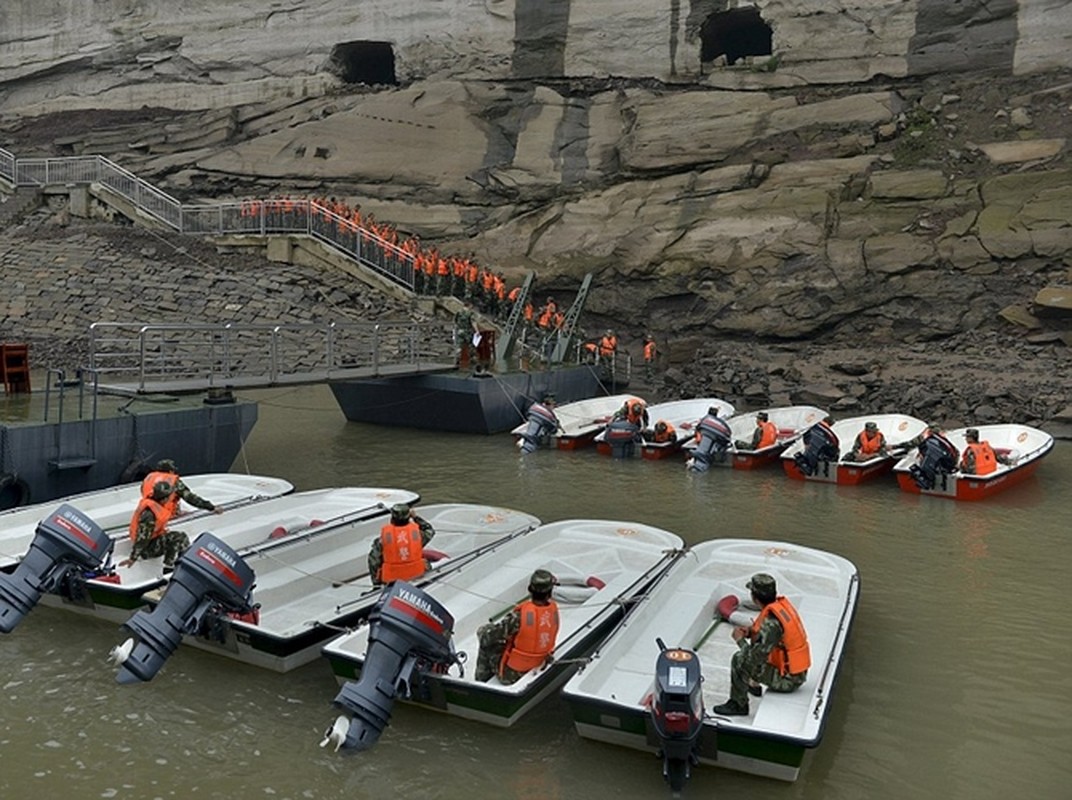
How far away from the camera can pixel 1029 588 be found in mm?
10438

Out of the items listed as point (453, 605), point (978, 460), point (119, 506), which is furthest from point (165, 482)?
→ point (978, 460)

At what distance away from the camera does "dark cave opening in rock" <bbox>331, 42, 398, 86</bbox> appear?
1455 inches

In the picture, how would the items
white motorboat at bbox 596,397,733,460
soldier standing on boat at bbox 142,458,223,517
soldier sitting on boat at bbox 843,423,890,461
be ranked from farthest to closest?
white motorboat at bbox 596,397,733,460
soldier sitting on boat at bbox 843,423,890,461
soldier standing on boat at bbox 142,458,223,517

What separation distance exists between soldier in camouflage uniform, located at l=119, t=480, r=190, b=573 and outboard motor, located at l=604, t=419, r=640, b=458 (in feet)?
32.6

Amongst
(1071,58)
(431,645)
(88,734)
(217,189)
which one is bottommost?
(88,734)

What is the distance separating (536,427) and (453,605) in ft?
32.4

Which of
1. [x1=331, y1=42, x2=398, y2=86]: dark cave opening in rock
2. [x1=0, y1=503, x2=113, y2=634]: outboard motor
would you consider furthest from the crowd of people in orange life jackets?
[x1=0, y1=503, x2=113, y2=634]: outboard motor

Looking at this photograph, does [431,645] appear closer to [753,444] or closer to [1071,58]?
[753,444]

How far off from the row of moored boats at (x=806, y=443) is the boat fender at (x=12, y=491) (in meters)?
8.98

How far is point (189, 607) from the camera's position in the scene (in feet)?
24.1

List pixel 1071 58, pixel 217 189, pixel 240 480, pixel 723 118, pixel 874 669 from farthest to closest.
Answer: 1. pixel 217 189
2. pixel 723 118
3. pixel 1071 58
4. pixel 240 480
5. pixel 874 669

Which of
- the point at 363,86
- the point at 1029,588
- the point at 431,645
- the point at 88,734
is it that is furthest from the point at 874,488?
the point at 363,86

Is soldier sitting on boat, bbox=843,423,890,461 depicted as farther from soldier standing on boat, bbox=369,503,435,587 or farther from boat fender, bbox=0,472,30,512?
boat fender, bbox=0,472,30,512

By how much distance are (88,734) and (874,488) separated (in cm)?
1276
